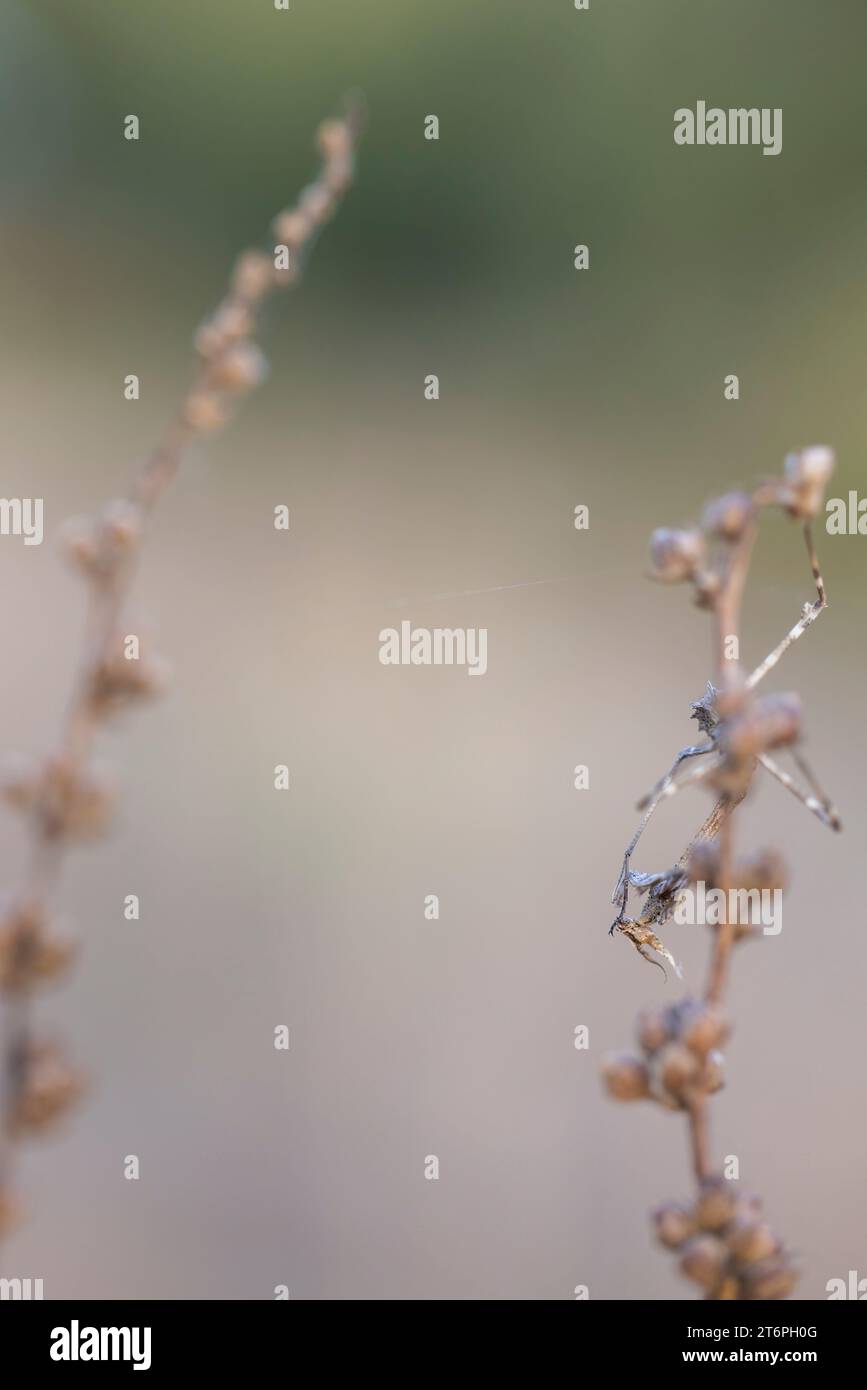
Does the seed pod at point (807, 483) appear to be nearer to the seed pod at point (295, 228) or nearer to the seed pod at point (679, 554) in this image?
the seed pod at point (679, 554)

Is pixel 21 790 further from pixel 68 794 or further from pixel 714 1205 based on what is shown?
pixel 714 1205

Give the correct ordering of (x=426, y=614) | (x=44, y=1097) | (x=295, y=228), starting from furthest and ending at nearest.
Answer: (x=426, y=614)
(x=295, y=228)
(x=44, y=1097)

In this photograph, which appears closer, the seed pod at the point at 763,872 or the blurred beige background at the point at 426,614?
the seed pod at the point at 763,872

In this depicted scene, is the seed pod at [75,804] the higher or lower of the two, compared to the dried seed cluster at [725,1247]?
higher

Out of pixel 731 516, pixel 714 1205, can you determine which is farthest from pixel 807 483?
pixel 714 1205

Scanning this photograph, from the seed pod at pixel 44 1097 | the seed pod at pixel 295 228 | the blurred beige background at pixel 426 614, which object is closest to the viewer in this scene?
the seed pod at pixel 44 1097

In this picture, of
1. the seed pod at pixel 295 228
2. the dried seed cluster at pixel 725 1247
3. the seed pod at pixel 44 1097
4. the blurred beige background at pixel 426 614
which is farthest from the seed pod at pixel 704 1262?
the blurred beige background at pixel 426 614

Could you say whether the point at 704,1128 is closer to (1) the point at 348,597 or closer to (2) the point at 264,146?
(1) the point at 348,597

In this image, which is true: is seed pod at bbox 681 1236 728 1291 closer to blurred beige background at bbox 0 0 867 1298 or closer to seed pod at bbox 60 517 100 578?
seed pod at bbox 60 517 100 578
